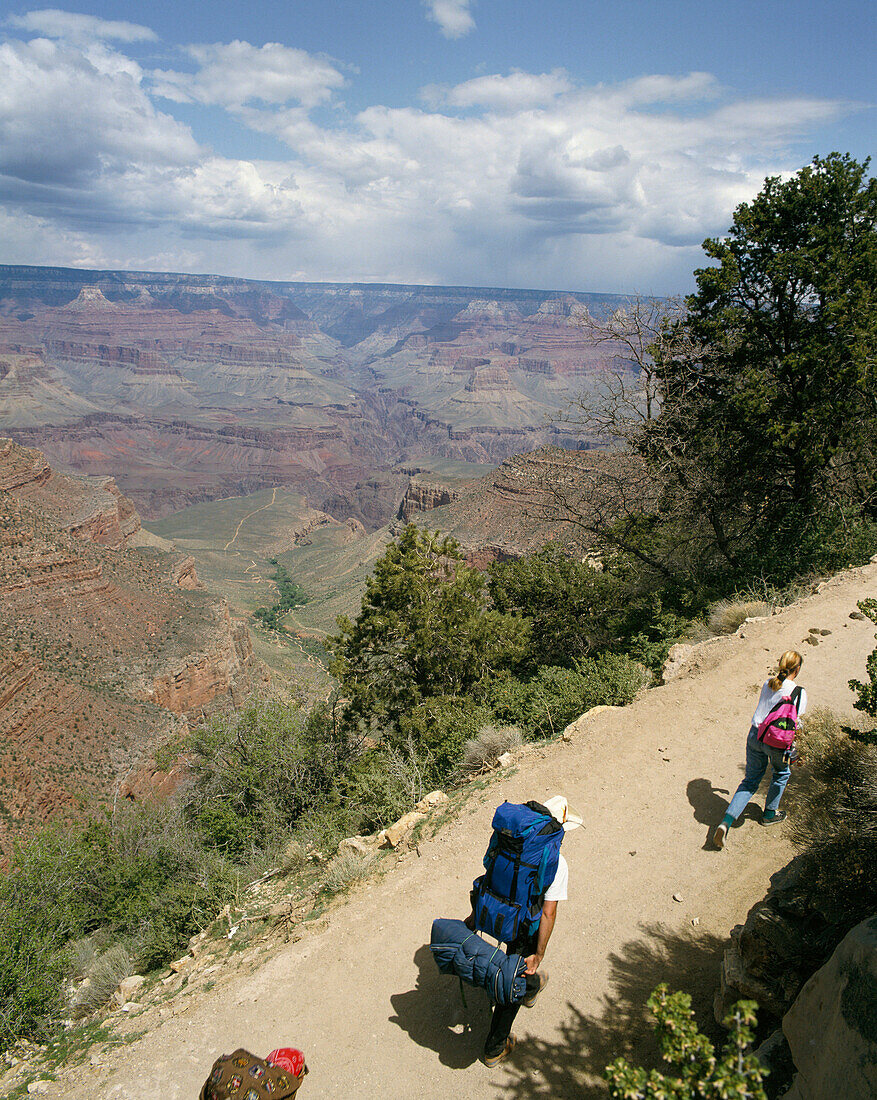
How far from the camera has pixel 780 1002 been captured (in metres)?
3.85

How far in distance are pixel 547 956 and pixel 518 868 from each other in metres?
1.88

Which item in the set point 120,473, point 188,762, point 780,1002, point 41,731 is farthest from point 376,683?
point 120,473

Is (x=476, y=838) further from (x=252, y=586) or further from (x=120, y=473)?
(x=120, y=473)

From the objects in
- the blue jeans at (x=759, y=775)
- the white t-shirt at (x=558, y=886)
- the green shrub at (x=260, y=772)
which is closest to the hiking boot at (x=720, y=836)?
the blue jeans at (x=759, y=775)

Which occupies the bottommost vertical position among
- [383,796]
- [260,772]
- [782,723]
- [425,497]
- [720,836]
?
[425,497]

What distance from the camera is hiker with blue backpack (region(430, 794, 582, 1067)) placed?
4.20 m

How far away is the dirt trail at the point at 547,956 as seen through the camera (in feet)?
15.4

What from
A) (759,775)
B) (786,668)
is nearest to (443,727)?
(759,775)

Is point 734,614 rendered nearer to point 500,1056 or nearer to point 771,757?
point 771,757

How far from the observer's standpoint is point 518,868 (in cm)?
421

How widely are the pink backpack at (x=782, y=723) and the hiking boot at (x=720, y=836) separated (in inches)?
36.9

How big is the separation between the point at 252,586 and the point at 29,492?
3331 cm

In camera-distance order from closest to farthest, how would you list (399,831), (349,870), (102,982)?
(349,870) → (399,831) → (102,982)

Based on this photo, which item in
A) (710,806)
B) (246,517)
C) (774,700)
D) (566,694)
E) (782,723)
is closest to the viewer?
(782,723)
